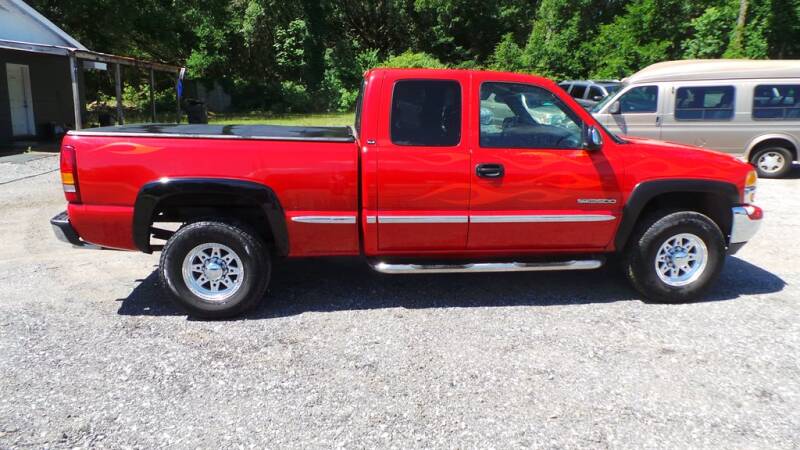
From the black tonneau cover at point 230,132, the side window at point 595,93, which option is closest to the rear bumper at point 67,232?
Answer: the black tonneau cover at point 230,132

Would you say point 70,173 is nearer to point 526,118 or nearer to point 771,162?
point 526,118

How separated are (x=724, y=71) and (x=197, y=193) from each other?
32.9 feet

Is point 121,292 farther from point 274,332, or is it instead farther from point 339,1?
point 339,1

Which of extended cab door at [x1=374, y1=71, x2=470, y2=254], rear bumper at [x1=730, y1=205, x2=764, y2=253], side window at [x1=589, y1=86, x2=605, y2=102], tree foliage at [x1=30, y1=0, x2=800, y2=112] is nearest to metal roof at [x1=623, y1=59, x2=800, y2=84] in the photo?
side window at [x1=589, y1=86, x2=605, y2=102]

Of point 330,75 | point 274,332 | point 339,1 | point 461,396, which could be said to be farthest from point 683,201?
point 339,1

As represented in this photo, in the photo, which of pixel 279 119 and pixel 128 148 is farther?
pixel 279 119

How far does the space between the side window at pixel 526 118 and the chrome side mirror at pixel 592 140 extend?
9cm

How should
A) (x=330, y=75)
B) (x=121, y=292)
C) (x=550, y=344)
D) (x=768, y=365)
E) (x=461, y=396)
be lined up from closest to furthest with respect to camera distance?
(x=461, y=396)
(x=768, y=365)
(x=550, y=344)
(x=121, y=292)
(x=330, y=75)

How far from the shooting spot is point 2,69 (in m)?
16.9

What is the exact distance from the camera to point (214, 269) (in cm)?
468

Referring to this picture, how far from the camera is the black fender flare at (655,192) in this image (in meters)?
4.88

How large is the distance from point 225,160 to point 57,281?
2.39 meters

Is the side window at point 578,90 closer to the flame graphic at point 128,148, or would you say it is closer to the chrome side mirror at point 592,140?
the chrome side mirror at point 592,140

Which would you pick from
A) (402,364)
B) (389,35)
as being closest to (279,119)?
(389,35)
